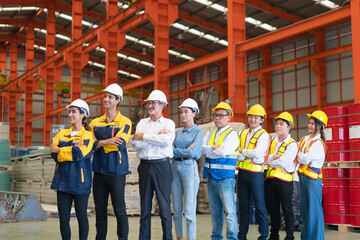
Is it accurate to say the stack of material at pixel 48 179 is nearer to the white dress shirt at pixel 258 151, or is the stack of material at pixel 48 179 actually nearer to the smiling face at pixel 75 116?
the white dress shirt at pixel 258 151

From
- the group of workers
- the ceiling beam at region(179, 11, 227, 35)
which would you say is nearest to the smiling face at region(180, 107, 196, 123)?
the group of workers

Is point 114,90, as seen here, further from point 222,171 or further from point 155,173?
point 222,171

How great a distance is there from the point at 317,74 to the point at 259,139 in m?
19.2

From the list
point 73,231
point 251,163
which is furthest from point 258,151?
point 73,231

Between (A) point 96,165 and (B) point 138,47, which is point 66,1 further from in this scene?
(A) point 96,165

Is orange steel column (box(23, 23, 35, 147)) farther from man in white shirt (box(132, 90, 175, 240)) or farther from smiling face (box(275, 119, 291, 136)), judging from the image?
man in white shirt (box(132, 90, 175, 240))

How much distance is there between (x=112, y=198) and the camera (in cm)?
497

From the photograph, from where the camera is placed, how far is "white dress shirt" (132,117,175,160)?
4.98 metres

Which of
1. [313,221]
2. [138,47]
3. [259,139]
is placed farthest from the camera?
[138,47]

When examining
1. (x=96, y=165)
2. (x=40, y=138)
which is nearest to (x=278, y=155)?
(x=96, y=165)

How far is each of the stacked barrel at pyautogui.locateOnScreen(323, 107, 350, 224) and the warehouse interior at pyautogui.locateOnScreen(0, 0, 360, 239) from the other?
0.03 meters

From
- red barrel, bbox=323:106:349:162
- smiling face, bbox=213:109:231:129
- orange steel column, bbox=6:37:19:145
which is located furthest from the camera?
orange steel column, bbox=6:37:19:145

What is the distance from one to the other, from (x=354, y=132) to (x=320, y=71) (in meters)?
16.9

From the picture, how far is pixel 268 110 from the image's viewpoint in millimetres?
27234
